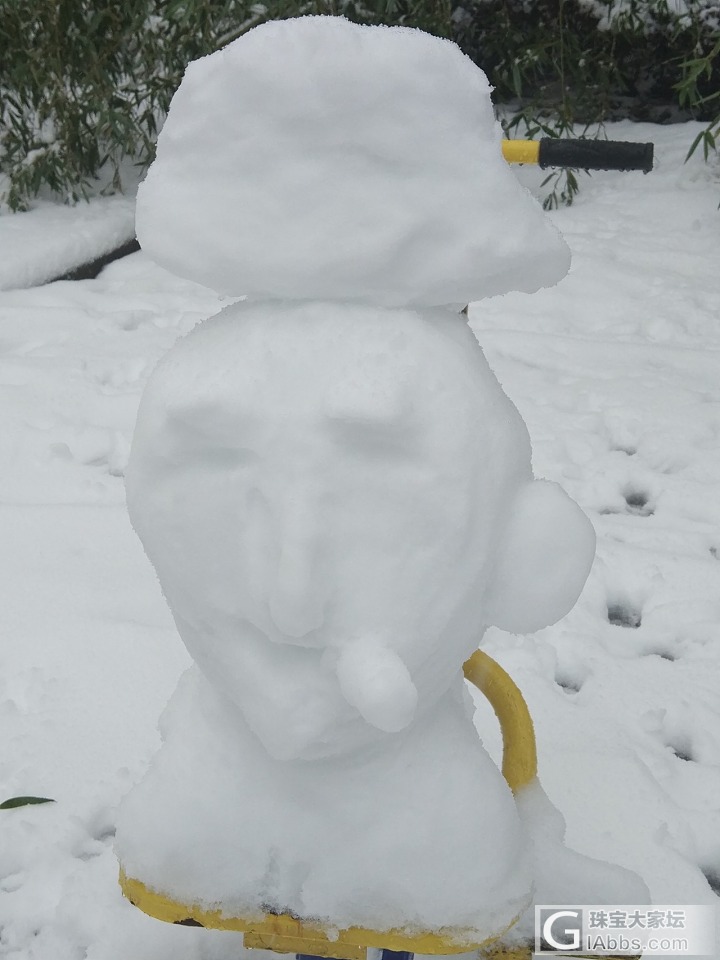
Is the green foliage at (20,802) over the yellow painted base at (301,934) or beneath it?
beneath

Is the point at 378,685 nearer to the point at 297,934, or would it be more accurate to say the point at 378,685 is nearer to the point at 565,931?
the point at 297,934

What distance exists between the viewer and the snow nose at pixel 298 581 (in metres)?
0.75

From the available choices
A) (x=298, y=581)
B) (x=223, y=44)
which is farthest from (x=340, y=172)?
(x=223, y=44)

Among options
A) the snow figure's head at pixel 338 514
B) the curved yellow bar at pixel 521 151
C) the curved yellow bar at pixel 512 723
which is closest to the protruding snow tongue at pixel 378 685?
the snow figure's head at pixel 338 514

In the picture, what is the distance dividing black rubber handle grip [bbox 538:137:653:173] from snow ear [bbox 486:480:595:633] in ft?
1.48

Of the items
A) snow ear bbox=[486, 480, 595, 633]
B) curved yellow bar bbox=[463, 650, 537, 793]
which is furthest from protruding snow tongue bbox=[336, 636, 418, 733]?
curved yellow bar bbox=[463, 650, 537, 793]

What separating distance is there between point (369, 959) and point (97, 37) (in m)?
3.40

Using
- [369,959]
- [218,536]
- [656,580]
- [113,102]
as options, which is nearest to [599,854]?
[369,959]

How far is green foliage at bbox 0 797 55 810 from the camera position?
1.34 m

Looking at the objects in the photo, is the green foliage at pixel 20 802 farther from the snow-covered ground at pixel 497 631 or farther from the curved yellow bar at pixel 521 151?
the curved yellow bar at pixel 521 151

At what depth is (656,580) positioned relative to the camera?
185 centimetres

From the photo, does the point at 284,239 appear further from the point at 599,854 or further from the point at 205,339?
the point at 599,854

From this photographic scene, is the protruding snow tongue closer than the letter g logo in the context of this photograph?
Yes

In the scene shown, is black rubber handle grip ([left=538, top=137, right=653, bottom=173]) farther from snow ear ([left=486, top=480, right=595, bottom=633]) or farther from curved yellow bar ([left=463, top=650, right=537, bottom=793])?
curved yellow bar ([left=463, top=650, right=537, bottom=793])
